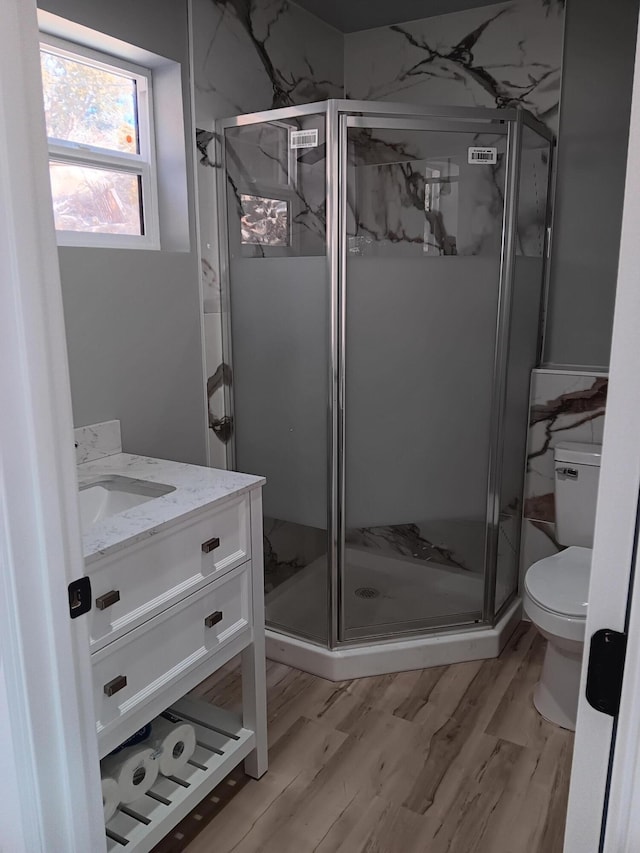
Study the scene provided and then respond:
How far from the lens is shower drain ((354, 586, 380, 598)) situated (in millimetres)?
2709

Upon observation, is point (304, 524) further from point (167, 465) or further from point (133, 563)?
point (133, 563)

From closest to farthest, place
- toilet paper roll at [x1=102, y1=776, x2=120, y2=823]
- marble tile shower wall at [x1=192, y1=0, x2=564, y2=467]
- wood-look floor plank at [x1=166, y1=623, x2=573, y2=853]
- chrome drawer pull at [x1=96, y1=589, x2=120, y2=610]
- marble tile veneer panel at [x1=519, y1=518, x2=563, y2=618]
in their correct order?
chrome drawer pull at [x1=96, y1=589, x2=120, y2=610]
toilet paper roll at [x1=102, y1=776, x2=120, y2=823]
wood-look floor plank at [x1=166, y1=623, x2=573, y2=853]
marble tile shower wall at [x1=192, y1=0, x2=564, y2=467]
marble tile veneer panel at [x1=519, y1=518, x2=563, y2=618]

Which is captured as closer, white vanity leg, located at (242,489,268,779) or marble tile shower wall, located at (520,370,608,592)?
white vanity leg, located at (242,489,268,779)

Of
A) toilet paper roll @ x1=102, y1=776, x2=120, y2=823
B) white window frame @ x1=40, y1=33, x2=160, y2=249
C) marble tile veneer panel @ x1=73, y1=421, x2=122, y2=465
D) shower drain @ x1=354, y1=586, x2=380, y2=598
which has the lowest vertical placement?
shower drain @ x1=354, y1=586, x2=380, y2=598

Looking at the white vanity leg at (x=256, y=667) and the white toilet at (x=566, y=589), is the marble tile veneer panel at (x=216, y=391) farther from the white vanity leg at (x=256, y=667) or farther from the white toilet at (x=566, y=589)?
the white toilet at (x=566, y=589)

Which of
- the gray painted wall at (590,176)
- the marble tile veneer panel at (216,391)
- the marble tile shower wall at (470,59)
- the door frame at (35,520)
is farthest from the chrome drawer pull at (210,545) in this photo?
the marble tile shower wall at (470,59)

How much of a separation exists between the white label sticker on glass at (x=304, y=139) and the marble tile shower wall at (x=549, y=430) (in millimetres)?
1278

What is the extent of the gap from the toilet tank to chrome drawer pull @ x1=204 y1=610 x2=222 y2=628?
1.54m

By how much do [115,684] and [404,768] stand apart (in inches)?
40.9

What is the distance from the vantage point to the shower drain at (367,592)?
271 cm

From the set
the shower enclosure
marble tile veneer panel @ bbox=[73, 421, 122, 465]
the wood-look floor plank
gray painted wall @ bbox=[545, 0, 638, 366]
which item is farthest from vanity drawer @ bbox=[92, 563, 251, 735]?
gray painted wall @ bbox=[545, 0, 638, 366]

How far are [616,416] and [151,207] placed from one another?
2.10 meters

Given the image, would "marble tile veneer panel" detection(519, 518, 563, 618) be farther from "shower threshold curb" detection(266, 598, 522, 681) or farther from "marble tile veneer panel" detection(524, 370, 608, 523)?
"shower threshold curb" detection(266, 598, 522, 681)

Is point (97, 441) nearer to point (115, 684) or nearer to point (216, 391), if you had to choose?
point (216, 391)
